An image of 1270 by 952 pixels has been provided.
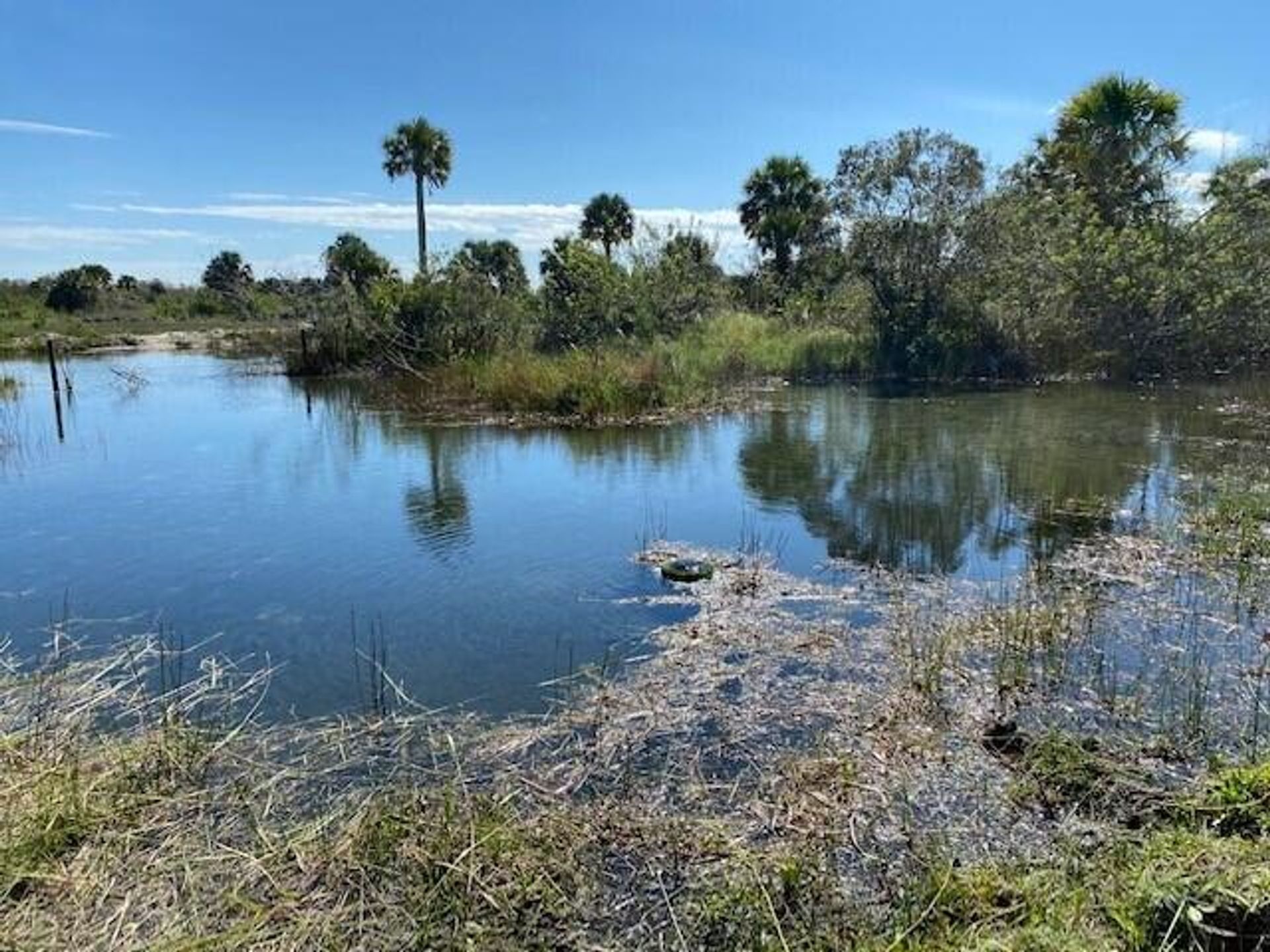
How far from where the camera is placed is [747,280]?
24.8 meters

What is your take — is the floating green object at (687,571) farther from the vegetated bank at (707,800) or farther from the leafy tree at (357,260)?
the leafy tree at (357,260)

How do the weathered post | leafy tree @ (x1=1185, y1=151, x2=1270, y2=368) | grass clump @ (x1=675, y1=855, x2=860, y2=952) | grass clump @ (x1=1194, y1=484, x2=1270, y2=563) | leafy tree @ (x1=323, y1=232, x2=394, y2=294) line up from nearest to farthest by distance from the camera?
grass clump @ (x1=675, y1=855, x2=860, y2=952) < grass clump @ (x1=1194, y1=484, x2=1270, y2=563) < the weathered post < leafy tree @ (x1=1185, y1=151, x2=1270, y2=368) < leafy tree @ (x1=323, y1=232, x2=394, y2=294)

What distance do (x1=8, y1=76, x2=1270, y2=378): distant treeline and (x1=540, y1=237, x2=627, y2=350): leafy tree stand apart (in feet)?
0.15

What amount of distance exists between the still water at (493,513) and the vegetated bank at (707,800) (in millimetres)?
561

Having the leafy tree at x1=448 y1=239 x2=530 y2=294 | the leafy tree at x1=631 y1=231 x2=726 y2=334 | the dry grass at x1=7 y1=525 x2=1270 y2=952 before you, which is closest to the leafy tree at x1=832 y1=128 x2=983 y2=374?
the leafy tree at x1=631 y1=231 x2=726 y2=334

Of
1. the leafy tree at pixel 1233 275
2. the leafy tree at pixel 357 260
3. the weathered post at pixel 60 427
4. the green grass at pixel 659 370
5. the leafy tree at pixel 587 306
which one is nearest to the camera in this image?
the weathered post at pixel 60 427

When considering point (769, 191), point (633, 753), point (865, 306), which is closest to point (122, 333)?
point (769, 191)


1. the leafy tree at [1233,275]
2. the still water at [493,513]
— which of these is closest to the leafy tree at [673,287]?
the still water at [493,513]

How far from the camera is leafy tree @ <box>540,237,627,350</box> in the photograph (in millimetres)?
20234

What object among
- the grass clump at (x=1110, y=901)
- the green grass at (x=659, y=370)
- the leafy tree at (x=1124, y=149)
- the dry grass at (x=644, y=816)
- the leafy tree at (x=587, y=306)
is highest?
the leafy tree at (x=1124, y=149)

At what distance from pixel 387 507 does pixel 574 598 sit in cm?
354

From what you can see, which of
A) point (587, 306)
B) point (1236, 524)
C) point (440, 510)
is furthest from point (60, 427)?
point (1236, 524)

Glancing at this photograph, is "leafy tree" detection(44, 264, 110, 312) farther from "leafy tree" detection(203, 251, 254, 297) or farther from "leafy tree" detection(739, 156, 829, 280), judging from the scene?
"leafy tree" detection(739, 156, 829, 280)

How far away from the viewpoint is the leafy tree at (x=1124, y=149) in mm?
19172
